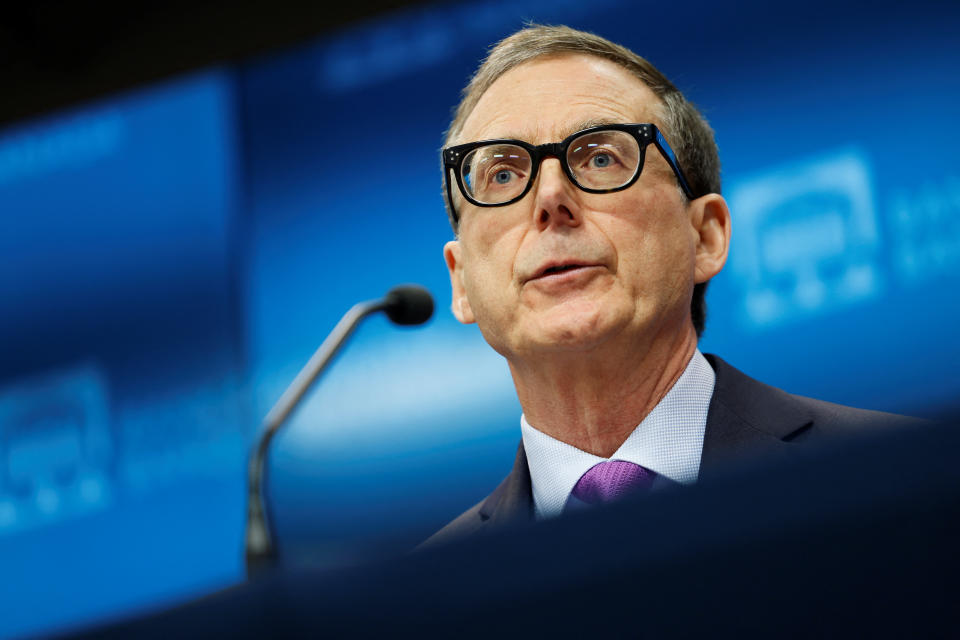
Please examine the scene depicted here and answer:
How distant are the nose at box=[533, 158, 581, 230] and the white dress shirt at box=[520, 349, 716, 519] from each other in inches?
10.8

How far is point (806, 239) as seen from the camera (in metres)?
2.77

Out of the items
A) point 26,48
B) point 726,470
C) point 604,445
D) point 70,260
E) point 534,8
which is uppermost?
point 26,48

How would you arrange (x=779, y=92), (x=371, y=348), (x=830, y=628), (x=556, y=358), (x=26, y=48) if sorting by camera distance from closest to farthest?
(x=830, y=628) → (x=556, y=358) → (x=779, y=92) → (x=371, y=348) → (x=26, y=48)

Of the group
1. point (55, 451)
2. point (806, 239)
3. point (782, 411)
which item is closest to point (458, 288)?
point (782, 411)

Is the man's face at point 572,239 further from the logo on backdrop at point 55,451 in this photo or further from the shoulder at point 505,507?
the logo on backdrop at point 55,451

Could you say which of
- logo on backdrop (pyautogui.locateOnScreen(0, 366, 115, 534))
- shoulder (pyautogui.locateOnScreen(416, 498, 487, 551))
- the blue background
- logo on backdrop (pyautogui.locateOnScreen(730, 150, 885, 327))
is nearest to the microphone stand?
shoulder (pyautogui.locateOnScreen(416, 498, 487, 551))

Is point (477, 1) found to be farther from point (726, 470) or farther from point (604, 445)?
point (726, 470)

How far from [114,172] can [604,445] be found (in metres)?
3.06

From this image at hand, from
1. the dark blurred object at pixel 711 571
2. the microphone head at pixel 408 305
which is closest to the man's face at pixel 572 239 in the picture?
the microphone head at pixel 408 305

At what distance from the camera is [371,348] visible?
3.30 metres

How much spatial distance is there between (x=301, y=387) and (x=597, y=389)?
908 mm

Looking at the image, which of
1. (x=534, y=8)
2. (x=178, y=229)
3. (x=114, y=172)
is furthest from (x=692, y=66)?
(x=114, y=172)

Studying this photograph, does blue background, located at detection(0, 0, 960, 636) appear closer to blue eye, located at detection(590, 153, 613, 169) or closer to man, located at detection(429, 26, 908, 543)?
man, located at detection(429, 26, 908, 543)

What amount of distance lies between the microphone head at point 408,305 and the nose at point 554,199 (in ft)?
2.23
